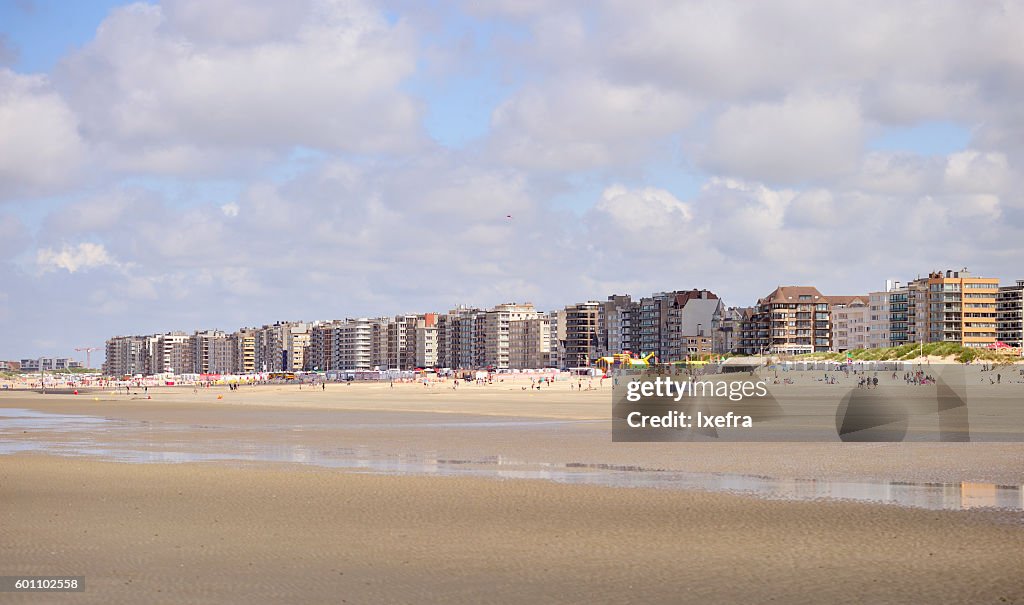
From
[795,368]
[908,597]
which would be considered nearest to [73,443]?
[908,597]

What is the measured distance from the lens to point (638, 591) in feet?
35.1

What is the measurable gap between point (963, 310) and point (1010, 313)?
107ft

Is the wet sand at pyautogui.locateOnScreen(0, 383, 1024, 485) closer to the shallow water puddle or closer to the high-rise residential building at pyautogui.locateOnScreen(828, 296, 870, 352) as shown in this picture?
the shallow water puddle

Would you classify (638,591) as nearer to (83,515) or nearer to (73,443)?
(83,515)

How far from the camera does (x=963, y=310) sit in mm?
161500

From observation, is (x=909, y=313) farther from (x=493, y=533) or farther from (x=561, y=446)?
(x=493, y=533)

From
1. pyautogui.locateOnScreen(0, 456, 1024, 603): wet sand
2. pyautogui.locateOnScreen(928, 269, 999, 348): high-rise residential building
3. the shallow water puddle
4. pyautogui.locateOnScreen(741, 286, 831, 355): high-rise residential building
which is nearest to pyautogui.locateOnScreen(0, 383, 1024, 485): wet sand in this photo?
the shallow water puddle

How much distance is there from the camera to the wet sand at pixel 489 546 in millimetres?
10664

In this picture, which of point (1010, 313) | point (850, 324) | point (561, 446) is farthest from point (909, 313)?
point (561, 446)

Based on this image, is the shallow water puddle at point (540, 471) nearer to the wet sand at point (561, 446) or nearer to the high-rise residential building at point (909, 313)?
the wet sand at point (561, 446)

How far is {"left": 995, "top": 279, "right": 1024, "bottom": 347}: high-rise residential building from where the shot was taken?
18425 centimetres

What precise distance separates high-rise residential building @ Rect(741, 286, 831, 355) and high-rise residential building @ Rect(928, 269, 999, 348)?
24949mm

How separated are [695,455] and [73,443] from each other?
19.6m
